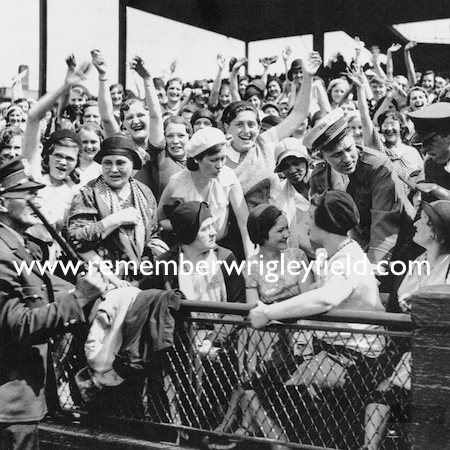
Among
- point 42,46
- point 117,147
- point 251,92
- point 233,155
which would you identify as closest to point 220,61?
point 251,92

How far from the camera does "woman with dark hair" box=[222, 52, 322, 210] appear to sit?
5520 mm

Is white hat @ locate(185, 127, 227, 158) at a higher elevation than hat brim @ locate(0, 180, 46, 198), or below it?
higher

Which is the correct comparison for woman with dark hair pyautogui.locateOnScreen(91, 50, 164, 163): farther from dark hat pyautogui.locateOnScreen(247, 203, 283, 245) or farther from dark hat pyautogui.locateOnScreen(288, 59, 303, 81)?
dark hat pyautogui.locateOnScreen(288, 59, 303, 81)

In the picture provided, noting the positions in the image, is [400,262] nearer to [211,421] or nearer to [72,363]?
[211,421]

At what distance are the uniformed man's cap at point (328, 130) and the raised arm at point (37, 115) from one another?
183cm

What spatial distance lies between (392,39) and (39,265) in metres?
8.48

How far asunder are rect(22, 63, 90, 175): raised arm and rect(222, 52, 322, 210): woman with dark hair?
1221mm

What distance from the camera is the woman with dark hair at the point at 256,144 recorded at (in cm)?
552

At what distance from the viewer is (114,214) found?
4.96 meters

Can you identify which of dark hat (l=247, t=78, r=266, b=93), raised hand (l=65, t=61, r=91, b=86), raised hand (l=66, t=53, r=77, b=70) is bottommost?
raised hand (l=65, t=61, r=91, b=86)

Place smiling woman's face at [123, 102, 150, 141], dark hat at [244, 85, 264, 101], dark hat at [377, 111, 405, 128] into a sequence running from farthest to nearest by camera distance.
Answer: dark hat at [244, 85, 264, 101]
dark hat at [377, 111, 405, 128]
smiling woman's face at [123, 102, 150, 141]

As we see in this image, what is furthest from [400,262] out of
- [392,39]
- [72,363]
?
[392,39]

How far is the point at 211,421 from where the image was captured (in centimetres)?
398

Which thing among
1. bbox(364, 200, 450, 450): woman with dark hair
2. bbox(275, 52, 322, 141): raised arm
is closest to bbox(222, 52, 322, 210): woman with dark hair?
bbox(275, 52, 322, 141): raised arm
